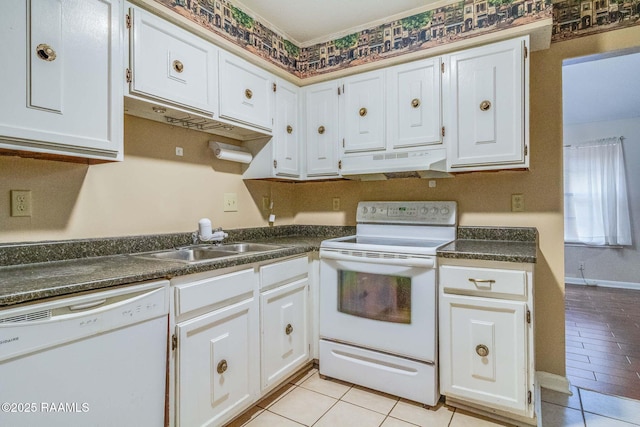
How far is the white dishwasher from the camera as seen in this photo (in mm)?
926

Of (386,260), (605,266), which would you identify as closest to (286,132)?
(386,260)

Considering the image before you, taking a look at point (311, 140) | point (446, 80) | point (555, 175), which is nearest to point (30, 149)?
point (311, 140)

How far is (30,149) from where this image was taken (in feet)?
3.99

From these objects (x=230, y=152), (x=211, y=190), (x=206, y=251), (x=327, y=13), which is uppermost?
(x=327, y=13)

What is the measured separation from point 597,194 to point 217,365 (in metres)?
5.47

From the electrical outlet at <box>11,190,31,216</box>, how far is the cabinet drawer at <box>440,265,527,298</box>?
196 centimetres

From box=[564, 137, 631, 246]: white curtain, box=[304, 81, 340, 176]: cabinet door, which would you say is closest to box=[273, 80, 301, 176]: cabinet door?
box=[304, 81, 340, 176]: cabinet door

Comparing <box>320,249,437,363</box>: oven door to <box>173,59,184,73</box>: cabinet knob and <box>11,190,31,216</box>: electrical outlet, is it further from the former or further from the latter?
<box>11,190,31,216</box>: electrical outlet

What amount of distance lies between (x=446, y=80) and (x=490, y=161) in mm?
567

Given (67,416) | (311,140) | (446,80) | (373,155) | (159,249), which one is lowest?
(67,416)

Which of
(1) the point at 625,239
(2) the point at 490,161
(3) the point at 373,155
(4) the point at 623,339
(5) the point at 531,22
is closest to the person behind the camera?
(5) the point at 531,22

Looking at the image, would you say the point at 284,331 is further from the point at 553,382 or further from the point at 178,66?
the point at 553,382

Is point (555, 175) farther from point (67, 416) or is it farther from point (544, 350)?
point (67, 416)

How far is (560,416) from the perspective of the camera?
1.75m
